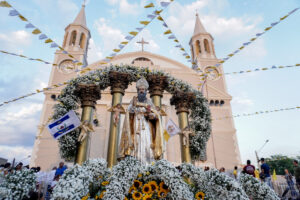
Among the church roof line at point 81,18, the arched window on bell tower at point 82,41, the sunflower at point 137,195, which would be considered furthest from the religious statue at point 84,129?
the church roof line at point 81,18

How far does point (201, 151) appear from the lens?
36.5ft

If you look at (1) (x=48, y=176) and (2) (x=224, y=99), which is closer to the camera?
(1) (x=48, y=176)

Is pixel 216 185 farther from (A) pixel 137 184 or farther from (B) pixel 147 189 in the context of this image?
(A) pixel 137 184

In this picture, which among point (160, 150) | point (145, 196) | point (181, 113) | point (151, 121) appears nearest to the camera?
point (145, 196)

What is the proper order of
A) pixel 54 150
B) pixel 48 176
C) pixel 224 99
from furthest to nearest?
pixel 224 99 → pixel 54 150 → pixel 48 176

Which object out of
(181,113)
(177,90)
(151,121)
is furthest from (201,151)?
(151,121)

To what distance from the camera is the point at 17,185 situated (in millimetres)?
4586

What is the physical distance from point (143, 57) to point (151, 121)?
21.4 meters

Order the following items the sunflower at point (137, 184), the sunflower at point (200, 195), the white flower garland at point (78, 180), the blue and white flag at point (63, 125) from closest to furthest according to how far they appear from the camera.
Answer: the white flower garland at point (78, 180)
the sunflower at point (137, 184)
the sunflower at point (200, 195)
the blue and white flag at point (63, 125)

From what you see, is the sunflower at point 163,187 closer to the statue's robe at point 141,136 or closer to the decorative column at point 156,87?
the statue's robe at point 141,136

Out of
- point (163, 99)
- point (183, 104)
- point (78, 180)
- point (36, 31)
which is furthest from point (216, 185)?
→ point (163, 99)

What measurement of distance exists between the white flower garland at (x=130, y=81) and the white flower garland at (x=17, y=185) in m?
4.72

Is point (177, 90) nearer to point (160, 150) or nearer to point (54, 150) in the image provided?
point (160, 150)

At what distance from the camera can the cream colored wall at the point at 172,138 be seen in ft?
59.8
